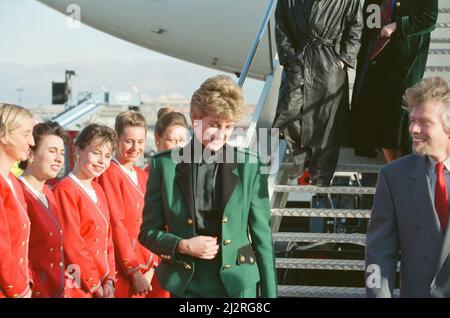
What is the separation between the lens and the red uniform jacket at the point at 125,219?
144 inches

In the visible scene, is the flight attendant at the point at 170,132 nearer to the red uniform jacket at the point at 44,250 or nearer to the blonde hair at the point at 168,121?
the blonde hair at the point at 168,121

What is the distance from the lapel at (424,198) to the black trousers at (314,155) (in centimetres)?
199

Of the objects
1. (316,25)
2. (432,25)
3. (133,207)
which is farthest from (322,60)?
(133,207)

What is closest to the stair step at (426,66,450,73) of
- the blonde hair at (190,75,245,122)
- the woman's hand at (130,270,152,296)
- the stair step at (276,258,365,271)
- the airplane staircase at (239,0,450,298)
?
the airplane staircase at (239,0,450,298)

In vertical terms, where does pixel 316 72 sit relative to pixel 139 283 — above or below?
above

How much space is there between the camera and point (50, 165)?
10.9 feet

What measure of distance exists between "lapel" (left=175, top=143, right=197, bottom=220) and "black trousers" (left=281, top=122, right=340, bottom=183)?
1.98 meters

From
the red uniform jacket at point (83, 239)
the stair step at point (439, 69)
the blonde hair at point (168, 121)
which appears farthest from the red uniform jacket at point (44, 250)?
the stair step at point (439, 69)

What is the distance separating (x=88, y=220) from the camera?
3.42m

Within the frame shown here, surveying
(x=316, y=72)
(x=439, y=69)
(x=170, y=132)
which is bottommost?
(x=170, y=132)

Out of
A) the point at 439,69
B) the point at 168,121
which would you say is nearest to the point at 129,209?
the point at 168,121

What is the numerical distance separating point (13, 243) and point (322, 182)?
2161 mm

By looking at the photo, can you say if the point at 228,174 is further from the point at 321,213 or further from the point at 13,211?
the point at 321,213

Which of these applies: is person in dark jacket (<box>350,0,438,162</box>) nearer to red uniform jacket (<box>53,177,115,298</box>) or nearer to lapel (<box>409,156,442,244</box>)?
red uniform jacket (<box>53,177,115,298</box>)
